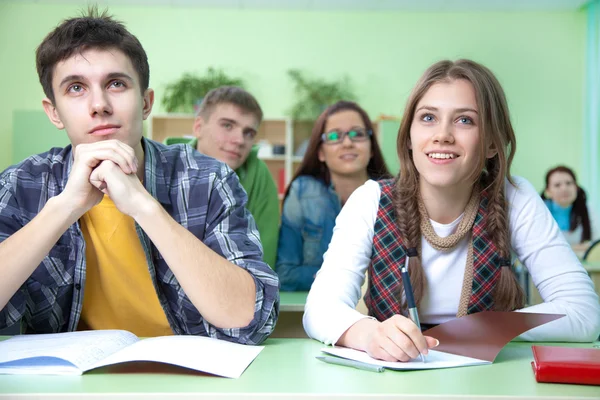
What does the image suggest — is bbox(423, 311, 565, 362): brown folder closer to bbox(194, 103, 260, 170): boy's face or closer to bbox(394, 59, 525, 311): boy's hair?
bbox(394, 59, 525, 311): boy's hair

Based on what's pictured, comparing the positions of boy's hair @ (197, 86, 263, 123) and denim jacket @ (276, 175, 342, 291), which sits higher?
boy's hair @ (197, 86, 263, 123)

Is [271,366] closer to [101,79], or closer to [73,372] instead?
[73,372]

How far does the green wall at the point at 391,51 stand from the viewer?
324 inches

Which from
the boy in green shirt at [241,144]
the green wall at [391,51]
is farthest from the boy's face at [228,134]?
the green wall at [391,51]

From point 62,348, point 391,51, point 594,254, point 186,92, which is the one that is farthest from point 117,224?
point 391,51

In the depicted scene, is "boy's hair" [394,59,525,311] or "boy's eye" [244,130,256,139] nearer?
"boy's hair" [394,59,525,311]

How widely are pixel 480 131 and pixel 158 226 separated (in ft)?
2.85

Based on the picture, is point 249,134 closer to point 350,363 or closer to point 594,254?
point 350,363

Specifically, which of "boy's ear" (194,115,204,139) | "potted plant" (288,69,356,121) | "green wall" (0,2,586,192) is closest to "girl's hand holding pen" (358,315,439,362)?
"boy's ear" (194,115,204,139)

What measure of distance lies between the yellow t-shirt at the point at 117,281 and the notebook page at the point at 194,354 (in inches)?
16.4

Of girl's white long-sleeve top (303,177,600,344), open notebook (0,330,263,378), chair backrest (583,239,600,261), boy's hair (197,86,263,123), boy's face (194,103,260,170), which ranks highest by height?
boy's hair (197,86,263,123)

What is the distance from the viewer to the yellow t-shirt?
1.68 metres

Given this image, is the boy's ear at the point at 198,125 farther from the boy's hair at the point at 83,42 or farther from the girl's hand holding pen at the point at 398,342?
the girl's hand holding pen at the point at 398,342

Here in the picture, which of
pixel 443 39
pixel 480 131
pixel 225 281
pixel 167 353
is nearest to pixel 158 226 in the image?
pixel 225 281
